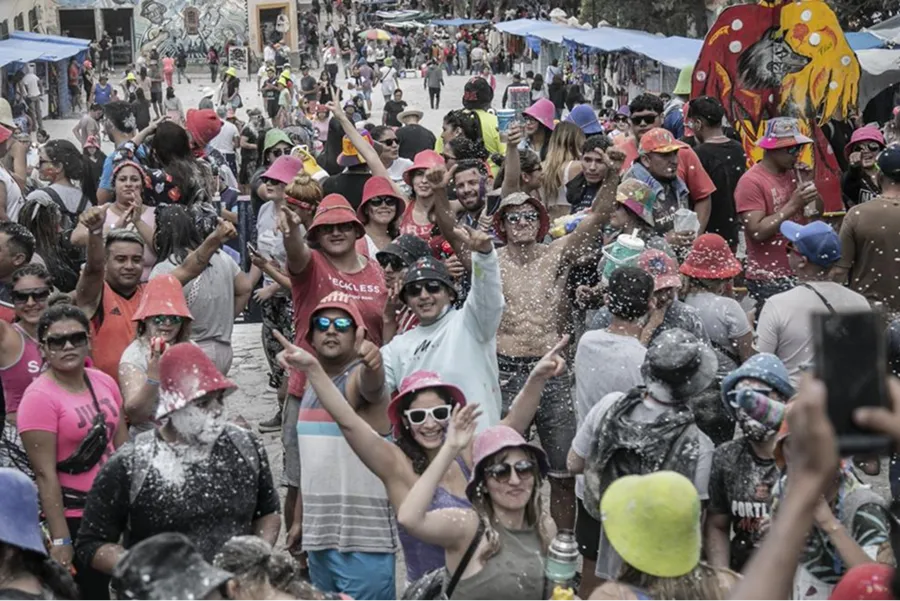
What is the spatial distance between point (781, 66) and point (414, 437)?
22.8 feet

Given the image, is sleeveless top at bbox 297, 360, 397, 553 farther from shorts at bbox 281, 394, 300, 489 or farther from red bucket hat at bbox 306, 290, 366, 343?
shorts at bbox 281, 394, 300, 489

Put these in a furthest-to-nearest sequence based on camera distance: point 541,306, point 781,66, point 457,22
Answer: point 457,22, point 781,66, point 541,306

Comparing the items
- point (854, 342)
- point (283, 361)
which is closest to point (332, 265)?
point (283, 361)

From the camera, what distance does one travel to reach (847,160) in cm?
1102

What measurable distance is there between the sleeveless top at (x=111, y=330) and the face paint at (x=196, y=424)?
1903 millimetres

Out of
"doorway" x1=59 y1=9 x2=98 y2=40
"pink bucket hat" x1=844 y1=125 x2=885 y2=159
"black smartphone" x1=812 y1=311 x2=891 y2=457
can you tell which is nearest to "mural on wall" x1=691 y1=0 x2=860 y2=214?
"pink bucket hat" x1=844 y1=125 x2=885 y2=159

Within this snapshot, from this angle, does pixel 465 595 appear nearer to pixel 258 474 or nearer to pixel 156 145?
pixel 258 474

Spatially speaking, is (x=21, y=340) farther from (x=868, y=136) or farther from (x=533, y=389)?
(x=868, y=136)

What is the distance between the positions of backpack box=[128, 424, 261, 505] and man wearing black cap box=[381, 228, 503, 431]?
1.03 meters

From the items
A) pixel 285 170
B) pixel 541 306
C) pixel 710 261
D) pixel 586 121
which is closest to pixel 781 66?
pixel 586 121

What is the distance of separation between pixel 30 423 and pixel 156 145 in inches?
161

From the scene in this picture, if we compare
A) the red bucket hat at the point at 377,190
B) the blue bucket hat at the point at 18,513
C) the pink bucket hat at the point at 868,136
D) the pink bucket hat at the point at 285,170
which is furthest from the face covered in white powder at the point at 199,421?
the pink bucket hat at the point at 868,136

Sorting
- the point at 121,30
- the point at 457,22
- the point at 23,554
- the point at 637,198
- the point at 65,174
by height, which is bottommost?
the point at 121,30

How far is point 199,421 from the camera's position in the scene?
185 inches
